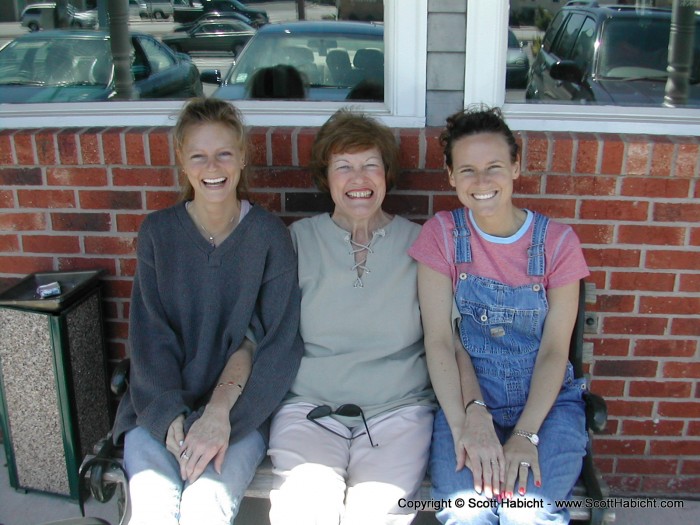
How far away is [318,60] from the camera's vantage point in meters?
3.07

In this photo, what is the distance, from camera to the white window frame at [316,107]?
9.26 ft

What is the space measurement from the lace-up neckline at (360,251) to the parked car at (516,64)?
82 centimetres

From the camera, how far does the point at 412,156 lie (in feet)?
9.26

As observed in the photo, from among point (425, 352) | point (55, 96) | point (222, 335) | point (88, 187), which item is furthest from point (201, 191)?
point (55, 96)

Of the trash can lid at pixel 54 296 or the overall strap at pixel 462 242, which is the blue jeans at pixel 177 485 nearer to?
the trash can lid at pixel 54 296

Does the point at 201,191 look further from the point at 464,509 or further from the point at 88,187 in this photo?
the point at 464,509

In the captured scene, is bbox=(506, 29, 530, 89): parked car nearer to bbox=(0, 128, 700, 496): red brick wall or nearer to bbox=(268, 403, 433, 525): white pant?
bbox=(0, 128, 700, 496): red brick wall

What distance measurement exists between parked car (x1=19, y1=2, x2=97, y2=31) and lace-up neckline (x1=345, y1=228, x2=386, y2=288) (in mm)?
1508

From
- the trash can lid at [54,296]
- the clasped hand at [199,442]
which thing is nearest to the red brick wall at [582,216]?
the trash can lid at [54,296]

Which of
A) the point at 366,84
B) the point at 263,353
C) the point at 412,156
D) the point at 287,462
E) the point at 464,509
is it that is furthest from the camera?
the point at 366,84

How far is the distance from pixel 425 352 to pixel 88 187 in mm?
1423

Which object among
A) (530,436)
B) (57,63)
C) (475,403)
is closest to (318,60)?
(57,63)

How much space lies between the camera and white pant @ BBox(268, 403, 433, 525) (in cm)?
216

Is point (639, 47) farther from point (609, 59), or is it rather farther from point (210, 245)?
point (210, 245)
